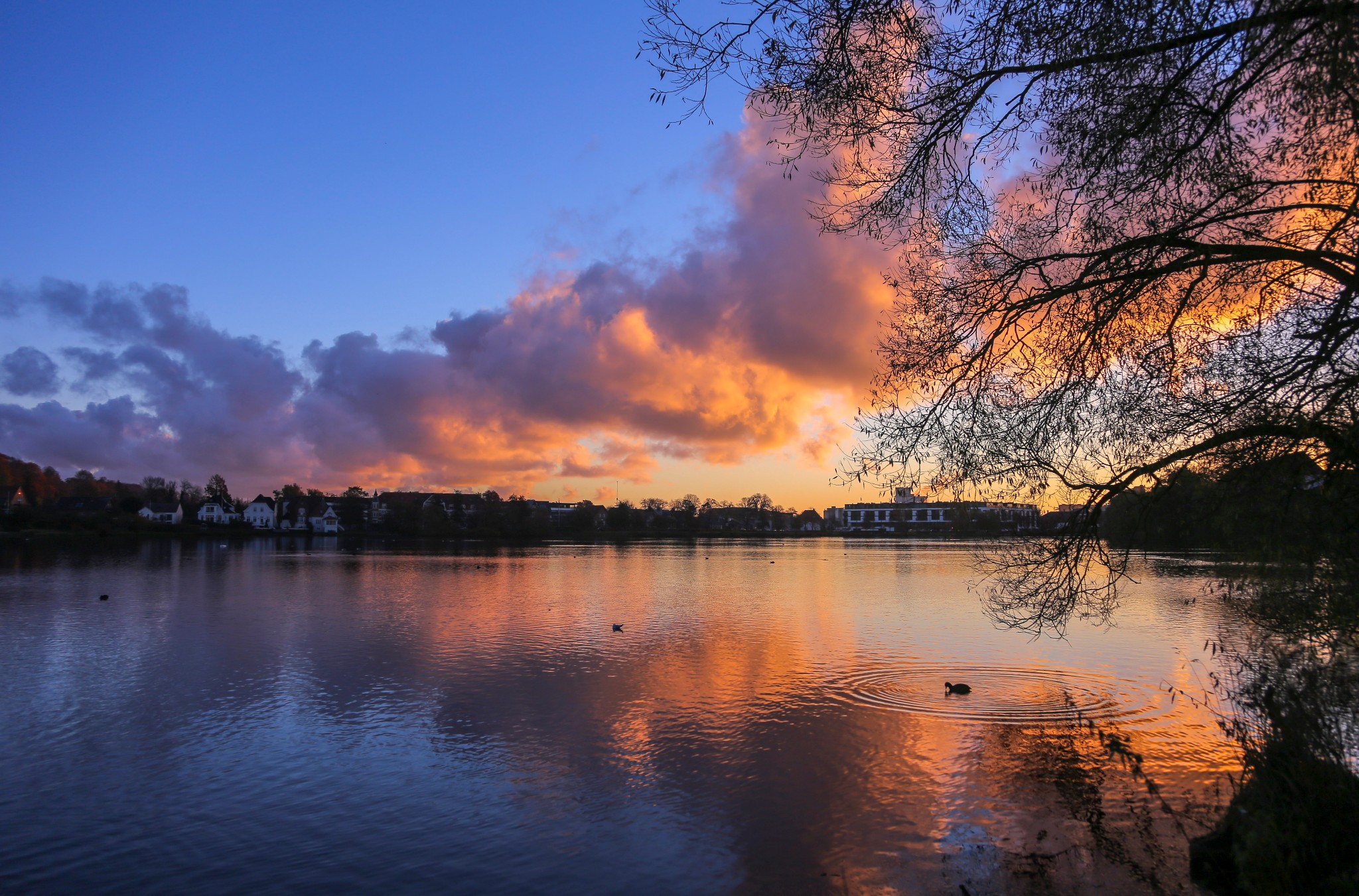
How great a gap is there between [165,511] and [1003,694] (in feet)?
501

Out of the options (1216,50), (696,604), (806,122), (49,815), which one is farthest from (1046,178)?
(696,604)

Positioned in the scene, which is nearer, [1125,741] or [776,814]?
[776,814]

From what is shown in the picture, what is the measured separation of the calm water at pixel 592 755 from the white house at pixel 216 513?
12886 cm

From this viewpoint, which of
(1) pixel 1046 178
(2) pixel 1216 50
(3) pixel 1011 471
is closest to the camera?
(2) pixel 1216 50

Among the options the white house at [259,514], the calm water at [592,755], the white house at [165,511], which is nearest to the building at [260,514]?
the white house at [259,514]

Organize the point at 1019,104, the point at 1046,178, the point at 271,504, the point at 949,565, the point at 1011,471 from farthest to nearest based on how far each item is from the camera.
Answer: the point at 271,504, the point at 949,565, the point at 1011,471, the point at 1046,178, the point at 1019,104

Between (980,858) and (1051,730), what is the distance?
21.0ft

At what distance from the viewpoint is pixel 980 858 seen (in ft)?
29.9

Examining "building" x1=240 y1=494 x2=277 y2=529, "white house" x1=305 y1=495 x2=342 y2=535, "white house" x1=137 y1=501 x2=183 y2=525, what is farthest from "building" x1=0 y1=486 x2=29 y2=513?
"white house" x1=305 y1=495 x2=342 y2=535

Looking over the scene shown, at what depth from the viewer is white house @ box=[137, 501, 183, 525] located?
432 ft

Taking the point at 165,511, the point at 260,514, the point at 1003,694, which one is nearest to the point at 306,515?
the point at 260,514

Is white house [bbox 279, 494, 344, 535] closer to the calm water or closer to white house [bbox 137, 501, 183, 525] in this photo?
white house [bbox 137, 501, 183, 525]

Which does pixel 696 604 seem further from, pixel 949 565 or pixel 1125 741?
pixel 949 565

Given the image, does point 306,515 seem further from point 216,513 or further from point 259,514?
point 216,513
